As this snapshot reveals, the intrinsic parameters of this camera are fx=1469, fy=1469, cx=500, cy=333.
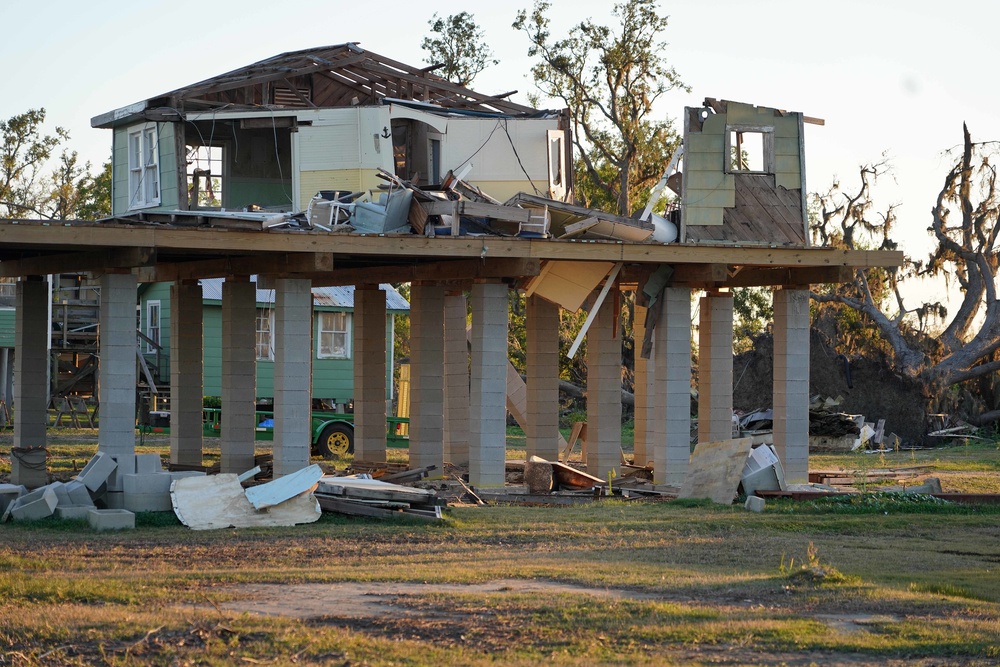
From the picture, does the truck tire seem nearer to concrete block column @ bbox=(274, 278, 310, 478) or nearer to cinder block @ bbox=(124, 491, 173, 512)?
concrete block column @ bbox=(274, 278, 310, 478)

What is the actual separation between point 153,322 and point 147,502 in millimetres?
23193

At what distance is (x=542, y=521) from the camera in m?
21.2

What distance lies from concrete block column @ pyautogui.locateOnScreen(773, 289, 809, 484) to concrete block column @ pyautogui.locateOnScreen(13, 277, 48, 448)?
45.2 ft

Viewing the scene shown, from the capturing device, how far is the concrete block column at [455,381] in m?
32.0

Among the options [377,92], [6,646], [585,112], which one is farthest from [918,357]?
[6,646]

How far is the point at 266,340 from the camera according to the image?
42.1m

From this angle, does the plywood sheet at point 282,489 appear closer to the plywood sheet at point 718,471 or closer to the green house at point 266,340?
the plywood sheet at point 718,471

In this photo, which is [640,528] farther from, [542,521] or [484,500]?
[484,500]

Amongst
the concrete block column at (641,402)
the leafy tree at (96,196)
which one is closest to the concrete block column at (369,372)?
the concrete block column at (641,402)

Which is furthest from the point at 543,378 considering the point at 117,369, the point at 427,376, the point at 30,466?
the point at 30,466

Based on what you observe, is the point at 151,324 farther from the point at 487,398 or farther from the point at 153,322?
the point at 487,398

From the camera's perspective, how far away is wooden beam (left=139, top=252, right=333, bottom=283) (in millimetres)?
23750

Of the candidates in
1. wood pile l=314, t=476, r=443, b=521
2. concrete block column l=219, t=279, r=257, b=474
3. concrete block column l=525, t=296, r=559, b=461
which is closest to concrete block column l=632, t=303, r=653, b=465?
concrete block column l=525, t=296, r=559, b=461

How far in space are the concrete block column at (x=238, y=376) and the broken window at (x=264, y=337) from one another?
11.7 m
